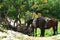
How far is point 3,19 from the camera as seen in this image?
13.2m

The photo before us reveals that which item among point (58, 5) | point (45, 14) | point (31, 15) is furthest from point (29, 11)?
point (58, 5)

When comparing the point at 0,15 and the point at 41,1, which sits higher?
the point at 41,1

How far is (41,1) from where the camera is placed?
1273 cm

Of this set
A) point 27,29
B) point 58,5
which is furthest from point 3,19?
point 58,5

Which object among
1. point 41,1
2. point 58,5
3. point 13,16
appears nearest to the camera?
point 41,1

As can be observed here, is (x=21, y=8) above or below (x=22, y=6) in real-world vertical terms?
below

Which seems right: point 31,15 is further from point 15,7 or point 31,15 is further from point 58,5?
point 58,5

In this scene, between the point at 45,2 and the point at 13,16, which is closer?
the point at 45,2

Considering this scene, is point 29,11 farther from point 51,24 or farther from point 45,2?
point 51,24

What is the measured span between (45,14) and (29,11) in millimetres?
1404

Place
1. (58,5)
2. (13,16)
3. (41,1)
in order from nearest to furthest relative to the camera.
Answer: (41,1)
(13,16)
(58,5)

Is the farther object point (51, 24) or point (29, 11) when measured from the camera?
point (51, 24)

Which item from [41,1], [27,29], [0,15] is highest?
[41,1]

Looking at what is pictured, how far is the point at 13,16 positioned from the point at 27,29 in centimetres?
118
